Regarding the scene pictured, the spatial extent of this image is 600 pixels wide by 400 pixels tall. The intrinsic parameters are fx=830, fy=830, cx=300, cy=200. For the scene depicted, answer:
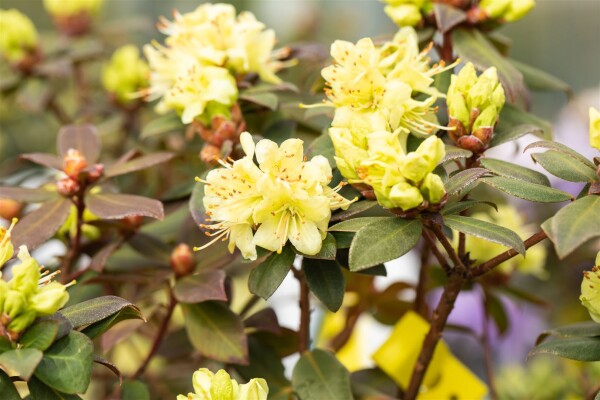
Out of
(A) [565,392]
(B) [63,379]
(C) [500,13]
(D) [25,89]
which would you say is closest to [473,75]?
(C) [500,13]

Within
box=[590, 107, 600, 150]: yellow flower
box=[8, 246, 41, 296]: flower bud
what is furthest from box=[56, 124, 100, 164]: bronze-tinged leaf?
box=[590, 107, 600, 150]: yellow flower

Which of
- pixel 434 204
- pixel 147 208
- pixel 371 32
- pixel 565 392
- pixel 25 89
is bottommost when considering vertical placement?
pixel 371 32

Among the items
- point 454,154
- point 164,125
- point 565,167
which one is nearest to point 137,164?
point 164,125

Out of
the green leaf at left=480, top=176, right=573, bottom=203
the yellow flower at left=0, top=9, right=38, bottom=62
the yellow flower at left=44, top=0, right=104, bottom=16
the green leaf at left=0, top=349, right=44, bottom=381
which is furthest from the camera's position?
the yellow flower at left=44, top=0, right=104, bottom=16

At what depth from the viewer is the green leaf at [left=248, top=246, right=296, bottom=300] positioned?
2.55 feet

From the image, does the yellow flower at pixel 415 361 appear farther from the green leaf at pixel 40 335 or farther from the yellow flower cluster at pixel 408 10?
the green leaf at pixel 40 335

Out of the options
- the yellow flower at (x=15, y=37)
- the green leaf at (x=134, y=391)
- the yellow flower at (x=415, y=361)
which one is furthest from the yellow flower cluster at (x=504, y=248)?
the yellow flower at (x=15, y=37)

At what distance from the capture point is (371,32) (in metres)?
4.23

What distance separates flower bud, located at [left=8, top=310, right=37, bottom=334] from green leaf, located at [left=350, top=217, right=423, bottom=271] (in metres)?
0.27

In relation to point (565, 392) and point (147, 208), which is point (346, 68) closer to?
point (147, 208)

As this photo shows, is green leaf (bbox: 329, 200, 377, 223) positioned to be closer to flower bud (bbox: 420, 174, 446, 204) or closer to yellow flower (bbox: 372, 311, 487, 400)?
flower bud (bbox: 420, 174, 446, 204)

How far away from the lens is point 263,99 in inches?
37.9

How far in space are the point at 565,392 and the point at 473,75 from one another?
2.15ft

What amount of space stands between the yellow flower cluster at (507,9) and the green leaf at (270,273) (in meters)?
0.42
